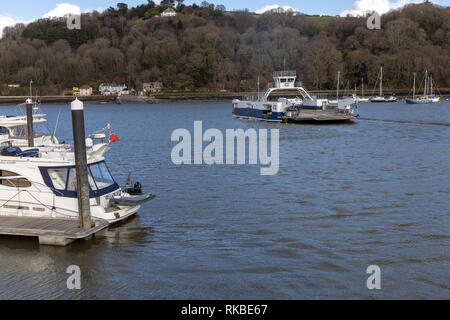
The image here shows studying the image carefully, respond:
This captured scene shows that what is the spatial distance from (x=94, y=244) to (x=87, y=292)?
9.78 ft

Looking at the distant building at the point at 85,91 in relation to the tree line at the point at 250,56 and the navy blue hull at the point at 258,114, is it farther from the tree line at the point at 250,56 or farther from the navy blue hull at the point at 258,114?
the navy blue hull at the point at 258,114

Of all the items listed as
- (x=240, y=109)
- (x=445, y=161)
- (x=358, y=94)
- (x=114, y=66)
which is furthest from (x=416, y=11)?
(x=445, y=161)

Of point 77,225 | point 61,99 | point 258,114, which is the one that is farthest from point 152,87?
point 77,225

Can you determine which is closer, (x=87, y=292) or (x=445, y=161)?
(x=87, y=292)

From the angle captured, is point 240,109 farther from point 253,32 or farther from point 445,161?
point 253,32

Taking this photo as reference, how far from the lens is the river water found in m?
11.6

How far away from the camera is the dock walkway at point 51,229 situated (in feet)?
44.7

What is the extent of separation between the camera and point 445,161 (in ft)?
94.5

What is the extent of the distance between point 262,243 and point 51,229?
633 centimetres

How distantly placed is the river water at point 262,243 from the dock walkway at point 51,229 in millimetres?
384

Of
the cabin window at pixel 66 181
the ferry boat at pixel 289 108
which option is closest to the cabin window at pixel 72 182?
the cabin window at pixel 66 181

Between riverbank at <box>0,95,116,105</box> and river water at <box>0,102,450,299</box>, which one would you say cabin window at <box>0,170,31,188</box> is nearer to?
river water at <box>0,102,450,299</box>

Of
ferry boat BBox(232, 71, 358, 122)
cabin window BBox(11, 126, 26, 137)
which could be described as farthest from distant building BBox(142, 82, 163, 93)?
cabin window BBox(11, 126, 26, 137)
